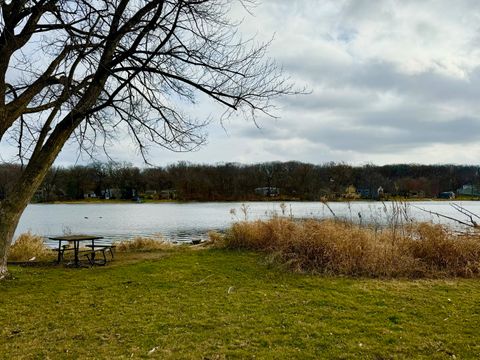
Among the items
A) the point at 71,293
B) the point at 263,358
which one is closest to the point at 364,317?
the point at 263,358

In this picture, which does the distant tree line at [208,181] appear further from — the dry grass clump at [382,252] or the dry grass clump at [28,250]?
the dry grass clump at [382,252]

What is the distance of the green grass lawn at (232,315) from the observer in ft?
12.9

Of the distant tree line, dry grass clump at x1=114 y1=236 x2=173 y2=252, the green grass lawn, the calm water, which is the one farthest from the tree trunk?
the distant tree line

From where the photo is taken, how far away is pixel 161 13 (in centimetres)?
729

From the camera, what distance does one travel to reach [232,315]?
511 centimetres

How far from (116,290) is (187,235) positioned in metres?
14.6

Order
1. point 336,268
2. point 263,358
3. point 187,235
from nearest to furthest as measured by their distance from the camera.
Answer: point 263,358 → point 336,268 → point 187,235

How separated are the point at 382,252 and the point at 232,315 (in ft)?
13.9

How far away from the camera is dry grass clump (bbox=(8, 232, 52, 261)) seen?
416 inches

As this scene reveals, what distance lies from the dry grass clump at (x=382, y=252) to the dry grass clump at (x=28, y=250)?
6.21 m

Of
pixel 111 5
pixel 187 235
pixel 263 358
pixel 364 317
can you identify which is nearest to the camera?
pixel 263 358

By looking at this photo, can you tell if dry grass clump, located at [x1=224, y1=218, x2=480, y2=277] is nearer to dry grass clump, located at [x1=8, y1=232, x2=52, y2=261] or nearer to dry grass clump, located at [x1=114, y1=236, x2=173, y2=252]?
dry grass clump, located at [x1=114, y1=236, x2=173, y2=252]

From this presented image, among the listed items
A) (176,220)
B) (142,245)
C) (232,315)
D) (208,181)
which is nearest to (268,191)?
(208,181)

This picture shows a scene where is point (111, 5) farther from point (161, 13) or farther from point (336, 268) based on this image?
point (336, 268)
